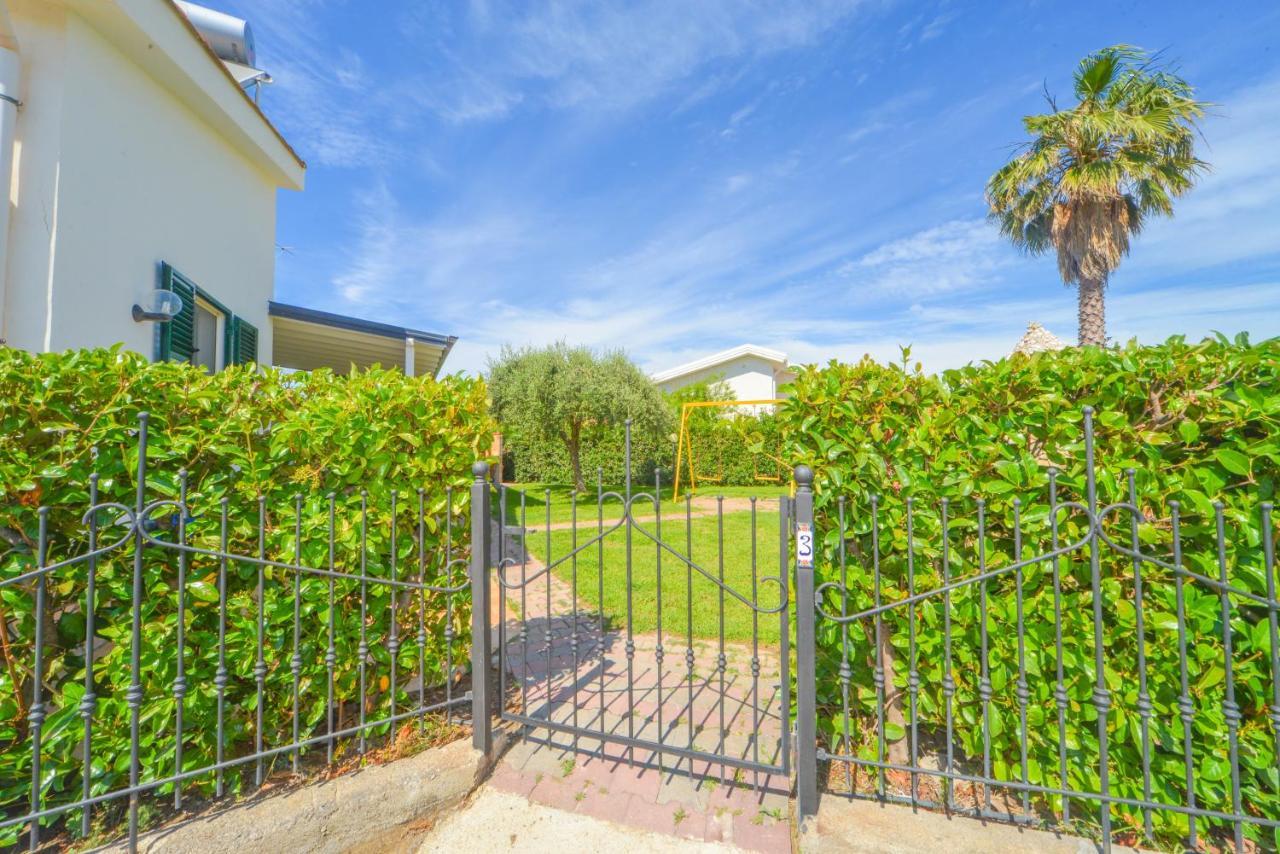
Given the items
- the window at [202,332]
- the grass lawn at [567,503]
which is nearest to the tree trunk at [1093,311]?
the grass lawn at [567,503]

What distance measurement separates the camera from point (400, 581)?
97.3 inches

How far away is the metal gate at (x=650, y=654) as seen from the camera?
226 centimetres

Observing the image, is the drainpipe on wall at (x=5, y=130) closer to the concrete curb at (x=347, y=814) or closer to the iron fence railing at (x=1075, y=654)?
the concrete curb at (x=347, y=814)

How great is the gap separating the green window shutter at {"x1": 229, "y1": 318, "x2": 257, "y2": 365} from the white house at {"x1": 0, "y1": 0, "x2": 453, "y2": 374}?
0.08 feet

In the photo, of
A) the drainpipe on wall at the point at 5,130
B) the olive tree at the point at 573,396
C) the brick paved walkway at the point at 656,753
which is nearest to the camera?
the brick paved walkway at the point at 656,753

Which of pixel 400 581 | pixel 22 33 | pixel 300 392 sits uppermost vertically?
pixel 22 33

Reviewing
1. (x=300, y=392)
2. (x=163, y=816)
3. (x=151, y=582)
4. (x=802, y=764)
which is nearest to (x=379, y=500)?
(x=300, y=392)

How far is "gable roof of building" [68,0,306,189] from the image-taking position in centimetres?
364

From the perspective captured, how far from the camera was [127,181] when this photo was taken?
13.2ft

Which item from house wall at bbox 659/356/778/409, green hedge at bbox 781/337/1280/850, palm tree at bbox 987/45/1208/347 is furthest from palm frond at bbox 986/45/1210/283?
house wall at bbox 659/356/778/409

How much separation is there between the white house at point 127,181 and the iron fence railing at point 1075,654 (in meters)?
4.82

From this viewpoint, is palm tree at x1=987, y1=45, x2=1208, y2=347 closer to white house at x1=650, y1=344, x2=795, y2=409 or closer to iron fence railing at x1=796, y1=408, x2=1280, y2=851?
iron fence railing at x1=796, y1=408, x2=1280, y2=851

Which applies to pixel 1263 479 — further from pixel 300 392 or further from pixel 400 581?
pixel 300 392

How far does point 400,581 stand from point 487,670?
589 millimetres
